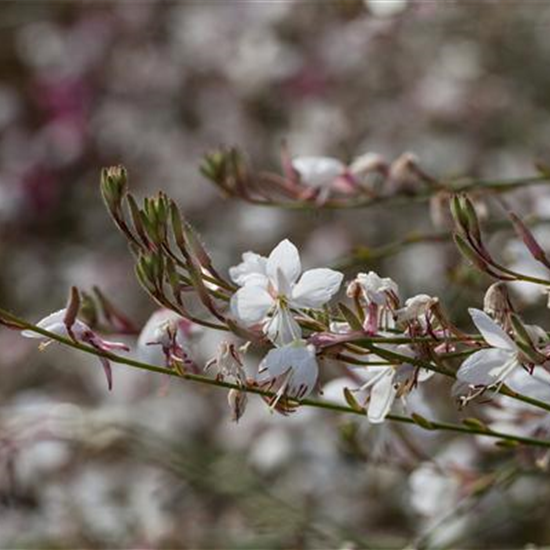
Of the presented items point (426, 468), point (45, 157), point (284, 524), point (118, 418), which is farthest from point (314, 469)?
point (45, 157)

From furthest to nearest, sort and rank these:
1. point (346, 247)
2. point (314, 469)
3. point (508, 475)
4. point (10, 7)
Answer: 1. point (10, 7)
2. point (346, 247)
3. point (314, 469)
4. point (508, 475)

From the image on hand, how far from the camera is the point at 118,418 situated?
2.24 metres

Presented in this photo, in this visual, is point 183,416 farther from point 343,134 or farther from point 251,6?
point 251,6

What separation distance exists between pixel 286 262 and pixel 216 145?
2.42 metres

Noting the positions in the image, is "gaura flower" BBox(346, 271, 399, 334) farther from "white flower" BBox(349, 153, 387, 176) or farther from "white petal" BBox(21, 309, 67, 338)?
"white flower" BBox(349, 153, 387, 176)

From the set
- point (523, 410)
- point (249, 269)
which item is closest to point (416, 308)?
point (249, 269)

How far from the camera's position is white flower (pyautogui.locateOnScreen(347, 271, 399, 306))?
0.93 metres

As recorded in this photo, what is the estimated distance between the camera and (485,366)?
91 centimetres

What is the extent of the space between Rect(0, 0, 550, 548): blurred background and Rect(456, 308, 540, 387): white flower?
4.10 ft

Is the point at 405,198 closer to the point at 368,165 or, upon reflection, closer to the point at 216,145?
the point at 368,165

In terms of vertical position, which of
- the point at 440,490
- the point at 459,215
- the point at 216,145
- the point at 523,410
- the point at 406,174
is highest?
the point at 459,215

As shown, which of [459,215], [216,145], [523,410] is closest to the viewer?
[459,215]

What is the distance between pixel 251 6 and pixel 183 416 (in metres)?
1.21

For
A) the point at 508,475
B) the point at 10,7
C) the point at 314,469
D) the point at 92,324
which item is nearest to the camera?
the point at 92,324
